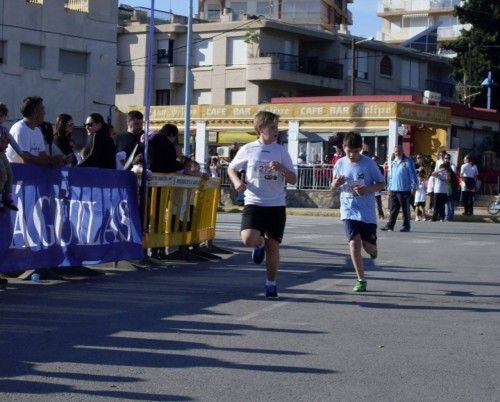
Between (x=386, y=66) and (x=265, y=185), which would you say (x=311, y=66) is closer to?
(x=386, y=66)

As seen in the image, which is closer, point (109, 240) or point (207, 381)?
point (207, 381)

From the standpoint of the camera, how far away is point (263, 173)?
11523 mm

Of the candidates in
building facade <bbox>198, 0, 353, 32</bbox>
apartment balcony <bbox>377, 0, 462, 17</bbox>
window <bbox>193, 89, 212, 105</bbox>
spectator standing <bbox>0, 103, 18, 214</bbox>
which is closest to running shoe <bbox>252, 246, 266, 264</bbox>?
spectator standing <bbox>0, 103, 18, 214</bbox>

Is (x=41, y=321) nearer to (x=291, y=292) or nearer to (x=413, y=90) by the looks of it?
(x=291, y=292)

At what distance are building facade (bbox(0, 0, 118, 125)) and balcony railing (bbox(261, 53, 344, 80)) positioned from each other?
60.1ft

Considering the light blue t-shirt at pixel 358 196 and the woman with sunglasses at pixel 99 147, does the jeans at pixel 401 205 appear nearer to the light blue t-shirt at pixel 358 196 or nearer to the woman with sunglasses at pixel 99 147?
the woman with sunglasses at pixel 99 147

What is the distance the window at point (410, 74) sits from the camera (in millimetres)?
74500

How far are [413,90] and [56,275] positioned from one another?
63625 mm

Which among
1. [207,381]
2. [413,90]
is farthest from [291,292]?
[413,90]

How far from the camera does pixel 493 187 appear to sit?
48562mm

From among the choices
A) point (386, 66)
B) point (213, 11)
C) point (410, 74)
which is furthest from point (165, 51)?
point (213, 11)

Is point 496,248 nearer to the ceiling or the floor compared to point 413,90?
nearer to the floor

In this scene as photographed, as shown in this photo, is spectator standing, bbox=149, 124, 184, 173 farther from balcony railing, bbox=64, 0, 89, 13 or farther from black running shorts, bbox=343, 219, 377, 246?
balcony railing, bbox=64, 0, 89, 13

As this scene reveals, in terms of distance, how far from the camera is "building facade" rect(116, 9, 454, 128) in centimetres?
6712
